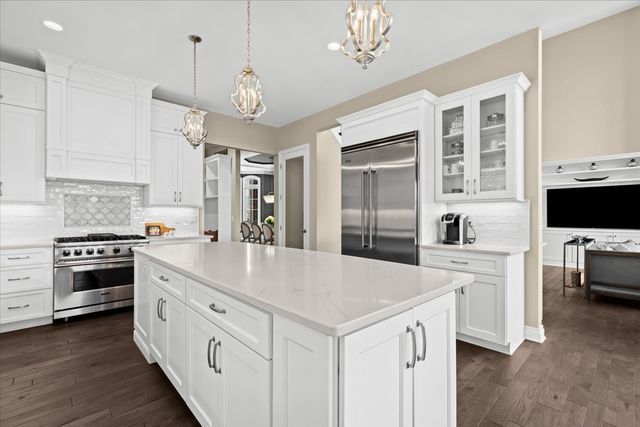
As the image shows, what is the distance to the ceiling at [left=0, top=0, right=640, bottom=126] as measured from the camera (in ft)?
8.20

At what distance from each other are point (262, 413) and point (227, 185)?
5.95 m

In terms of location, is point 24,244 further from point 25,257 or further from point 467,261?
point 467,261

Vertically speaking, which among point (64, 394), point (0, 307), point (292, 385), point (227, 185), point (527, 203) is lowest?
point (64, 394)

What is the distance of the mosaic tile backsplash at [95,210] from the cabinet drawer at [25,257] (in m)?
0.66

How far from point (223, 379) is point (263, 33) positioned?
2.84 m

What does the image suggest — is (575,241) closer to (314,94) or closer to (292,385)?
(314,94)

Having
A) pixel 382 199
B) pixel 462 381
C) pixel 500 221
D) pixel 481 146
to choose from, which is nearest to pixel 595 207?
pixel 500 221

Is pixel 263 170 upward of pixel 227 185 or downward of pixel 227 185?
upward

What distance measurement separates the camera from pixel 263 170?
10.6m

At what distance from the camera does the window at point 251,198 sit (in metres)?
10.9

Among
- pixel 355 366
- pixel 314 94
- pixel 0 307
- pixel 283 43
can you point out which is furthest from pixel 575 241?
pixel 0 307

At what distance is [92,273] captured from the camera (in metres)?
3.44

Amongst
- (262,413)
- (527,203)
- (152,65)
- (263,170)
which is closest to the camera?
(262,413)

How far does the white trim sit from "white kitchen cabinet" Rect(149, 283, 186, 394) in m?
3.21
